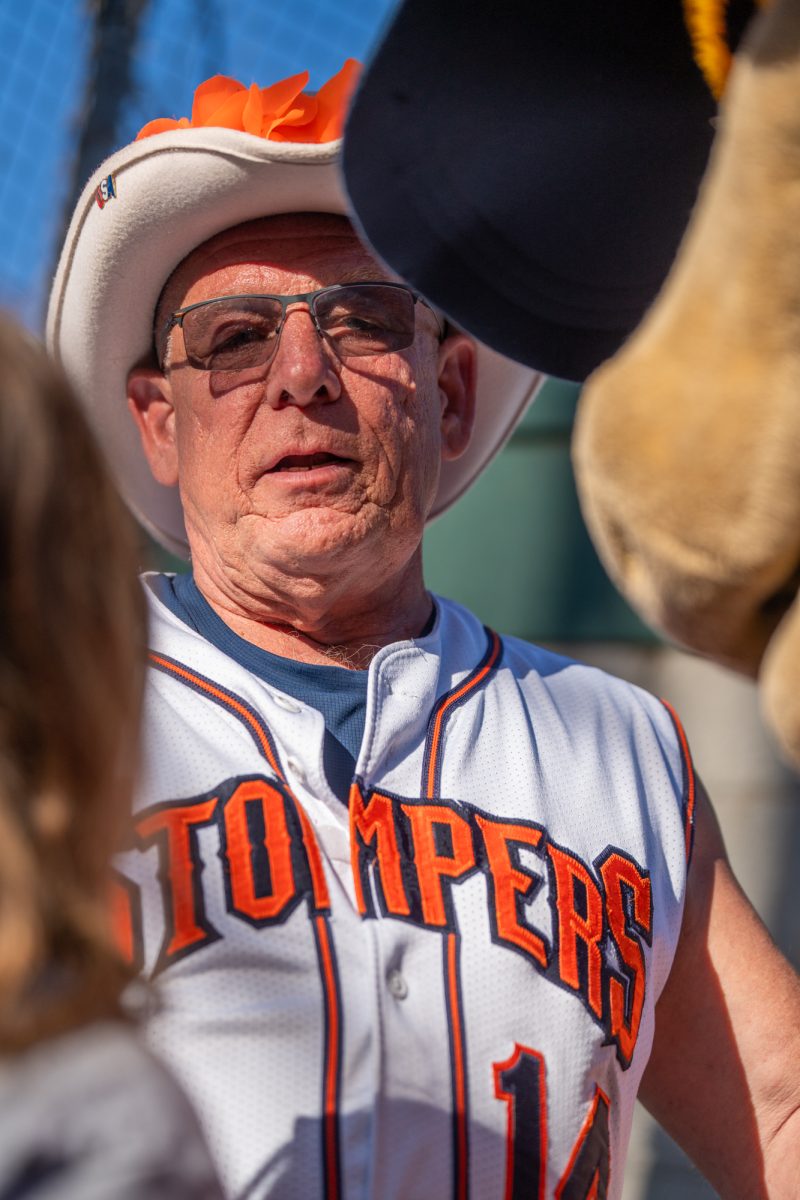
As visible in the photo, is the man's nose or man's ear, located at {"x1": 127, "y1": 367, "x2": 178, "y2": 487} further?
man's ear, located at {"x1": 127, "y1": 367, "x2": 178, "y2": 487}

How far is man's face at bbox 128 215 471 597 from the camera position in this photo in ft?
6.42

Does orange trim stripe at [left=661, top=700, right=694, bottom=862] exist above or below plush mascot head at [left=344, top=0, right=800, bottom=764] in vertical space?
below

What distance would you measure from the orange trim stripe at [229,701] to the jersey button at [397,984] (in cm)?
25

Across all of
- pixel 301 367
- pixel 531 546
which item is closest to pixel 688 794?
pixel 301 367

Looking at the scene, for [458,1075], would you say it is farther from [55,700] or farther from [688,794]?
[55,700]

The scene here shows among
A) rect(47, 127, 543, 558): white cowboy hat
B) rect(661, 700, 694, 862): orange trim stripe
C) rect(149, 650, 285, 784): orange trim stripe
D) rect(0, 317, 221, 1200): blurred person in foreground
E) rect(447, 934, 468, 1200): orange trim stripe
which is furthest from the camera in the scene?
rect(47, 127, 543, 558): white cowboy hat

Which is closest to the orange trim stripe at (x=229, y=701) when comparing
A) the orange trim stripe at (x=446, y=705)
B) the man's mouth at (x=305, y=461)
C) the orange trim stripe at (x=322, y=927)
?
the orange trim stripe at (x=322, y=927)

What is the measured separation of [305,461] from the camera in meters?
2.00

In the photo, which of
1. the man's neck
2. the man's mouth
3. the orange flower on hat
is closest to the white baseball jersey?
the man's neck

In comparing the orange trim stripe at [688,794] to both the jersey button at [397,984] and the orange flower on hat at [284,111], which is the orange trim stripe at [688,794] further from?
the orange flower on hat at [284,111]

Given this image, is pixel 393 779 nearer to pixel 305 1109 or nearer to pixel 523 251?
pixel 305 1109

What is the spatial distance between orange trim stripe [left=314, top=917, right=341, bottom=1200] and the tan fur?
708 millimetres

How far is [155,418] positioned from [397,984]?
106cm

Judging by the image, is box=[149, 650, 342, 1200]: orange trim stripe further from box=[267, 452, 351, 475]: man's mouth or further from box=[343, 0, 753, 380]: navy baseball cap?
box=[343, 0, 753, 380]: navy baseball cap
